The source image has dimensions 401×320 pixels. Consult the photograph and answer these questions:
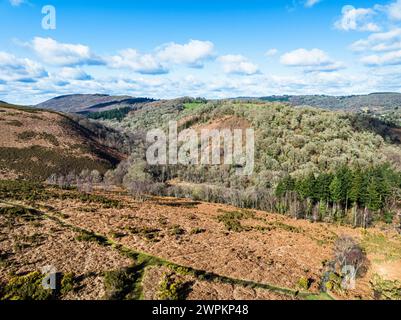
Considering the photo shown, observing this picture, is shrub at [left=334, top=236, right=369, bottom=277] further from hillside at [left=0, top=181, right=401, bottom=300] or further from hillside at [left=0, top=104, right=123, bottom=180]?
hillside at [left=0, top=104, right=123, bottom=180]

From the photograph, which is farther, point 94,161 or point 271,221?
point 94,161

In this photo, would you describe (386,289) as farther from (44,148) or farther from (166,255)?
(44,148)

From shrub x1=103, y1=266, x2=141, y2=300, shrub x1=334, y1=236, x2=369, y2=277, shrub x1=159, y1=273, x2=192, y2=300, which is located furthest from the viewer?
shrub x1=334, y1=236, x2=369, y2=277

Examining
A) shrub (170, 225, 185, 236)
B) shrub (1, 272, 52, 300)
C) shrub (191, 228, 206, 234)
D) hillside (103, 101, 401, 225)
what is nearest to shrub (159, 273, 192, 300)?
shrub (1, 272, 52, 300)

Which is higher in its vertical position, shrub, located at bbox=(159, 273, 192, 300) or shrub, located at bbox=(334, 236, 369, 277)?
shrub, located at bbox=(159, 273, 192, 300)

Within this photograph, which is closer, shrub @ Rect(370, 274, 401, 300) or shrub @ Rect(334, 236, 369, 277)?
shrub @ Rect(370, 274, 401, 300)

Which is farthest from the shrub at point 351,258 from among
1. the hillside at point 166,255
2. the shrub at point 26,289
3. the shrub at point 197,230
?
the shrub at point 26,289

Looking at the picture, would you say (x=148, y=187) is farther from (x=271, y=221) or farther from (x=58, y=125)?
(x=58, y=125)
